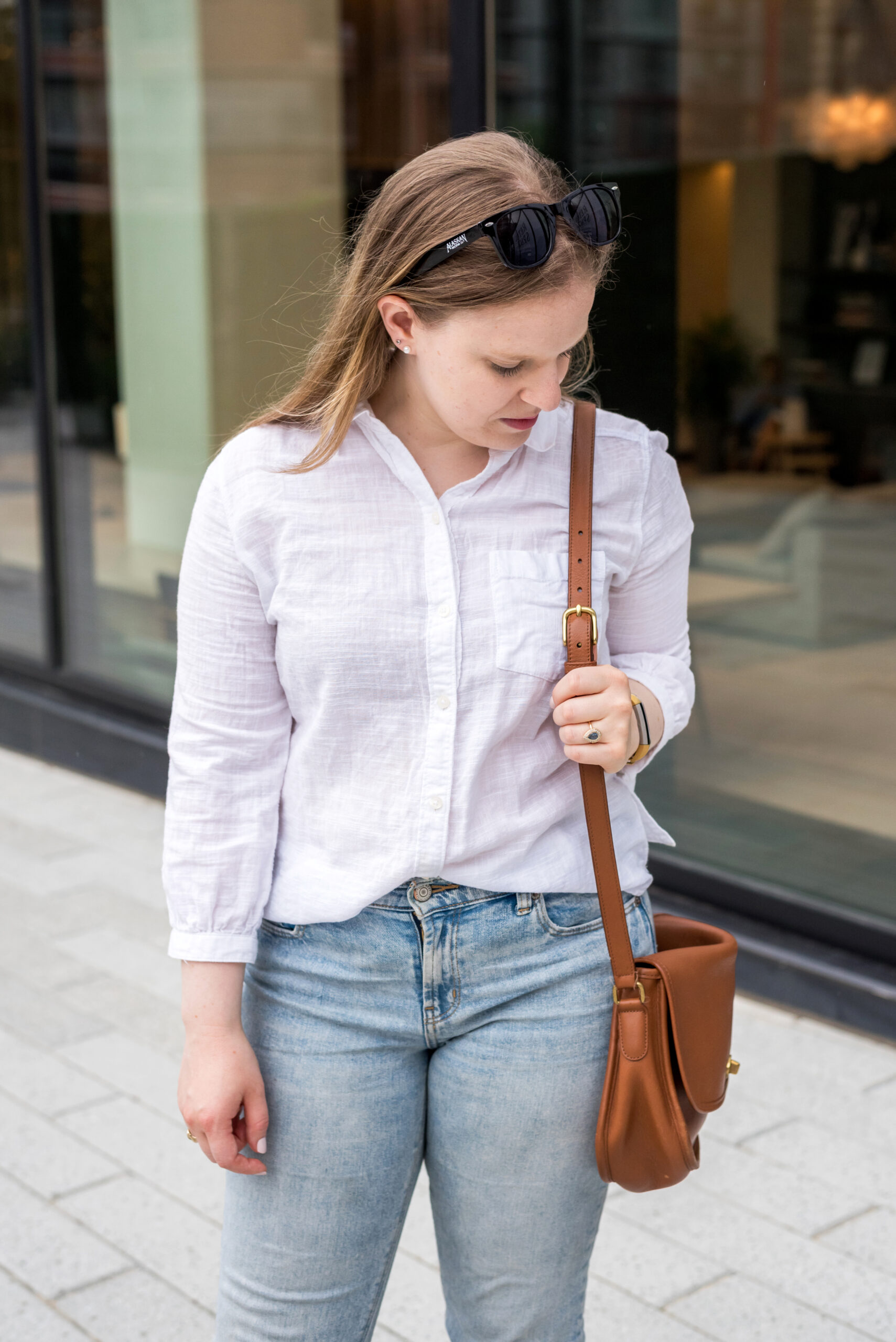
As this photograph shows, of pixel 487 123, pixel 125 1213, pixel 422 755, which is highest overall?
pixel 487 123

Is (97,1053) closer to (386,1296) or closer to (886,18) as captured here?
(386,1296)

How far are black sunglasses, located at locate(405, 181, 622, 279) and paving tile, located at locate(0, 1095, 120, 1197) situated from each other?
2233 mm

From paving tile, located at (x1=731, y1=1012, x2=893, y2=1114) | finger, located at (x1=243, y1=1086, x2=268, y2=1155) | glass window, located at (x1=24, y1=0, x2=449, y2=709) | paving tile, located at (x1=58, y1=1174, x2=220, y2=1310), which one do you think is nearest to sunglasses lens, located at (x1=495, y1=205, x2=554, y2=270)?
finger, located at (x1=243, y1=1086, x2=268, y2=1155)

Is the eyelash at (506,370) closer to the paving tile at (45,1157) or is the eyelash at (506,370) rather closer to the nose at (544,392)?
the nose at (544,392)

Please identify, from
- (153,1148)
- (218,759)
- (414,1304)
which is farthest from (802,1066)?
(218,759)

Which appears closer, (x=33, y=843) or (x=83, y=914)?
(x=83, y=914)

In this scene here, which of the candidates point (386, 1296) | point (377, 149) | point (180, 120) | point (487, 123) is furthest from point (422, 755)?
point (180, 120)

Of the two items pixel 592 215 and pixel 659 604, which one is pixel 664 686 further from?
pixel 592 215

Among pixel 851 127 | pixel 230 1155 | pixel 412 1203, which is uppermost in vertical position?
pixel 851 127

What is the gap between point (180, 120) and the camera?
5.68m

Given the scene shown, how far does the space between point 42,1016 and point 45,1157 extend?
71cm

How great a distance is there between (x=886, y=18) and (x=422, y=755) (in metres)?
3.08

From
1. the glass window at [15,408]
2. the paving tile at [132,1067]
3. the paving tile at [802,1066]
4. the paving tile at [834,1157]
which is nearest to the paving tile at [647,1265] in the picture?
the paving tile at [834,1157]

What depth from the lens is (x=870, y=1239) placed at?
2783mm
